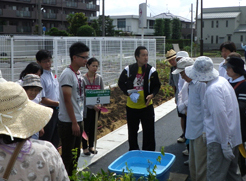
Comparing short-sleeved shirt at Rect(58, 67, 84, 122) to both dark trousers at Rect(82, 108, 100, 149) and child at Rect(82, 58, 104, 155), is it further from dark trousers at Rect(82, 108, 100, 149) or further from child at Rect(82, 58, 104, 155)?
dark trousers at Rect(82, 108, 100, 149)

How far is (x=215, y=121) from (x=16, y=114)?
2.31 meters

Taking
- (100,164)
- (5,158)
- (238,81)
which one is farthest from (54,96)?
(5,158)

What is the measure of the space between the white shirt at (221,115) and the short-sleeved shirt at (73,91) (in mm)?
1733

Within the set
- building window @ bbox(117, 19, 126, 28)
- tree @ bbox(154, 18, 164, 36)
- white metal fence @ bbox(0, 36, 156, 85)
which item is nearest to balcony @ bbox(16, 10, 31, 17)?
building window @ bbox(117, 19, 126, 28)

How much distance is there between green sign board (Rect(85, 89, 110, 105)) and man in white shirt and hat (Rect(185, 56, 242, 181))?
216cm

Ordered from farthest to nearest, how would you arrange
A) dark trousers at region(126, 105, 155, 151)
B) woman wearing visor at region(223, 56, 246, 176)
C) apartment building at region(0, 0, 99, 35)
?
1. apartment building at region(0, 0, 99, 35)
2. dark trousers at region(126, 105, 155, 151)
3. woman wearing visor at region(223, 56, 246, 176)

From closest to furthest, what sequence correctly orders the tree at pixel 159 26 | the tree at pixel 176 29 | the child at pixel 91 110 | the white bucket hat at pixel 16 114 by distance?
the white bucket hat at pixel 16 114, the child at pixel 91 110, the tree at pixel 159 26, the tree at pixel 176 29

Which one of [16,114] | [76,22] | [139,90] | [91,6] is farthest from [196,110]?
[91,6]

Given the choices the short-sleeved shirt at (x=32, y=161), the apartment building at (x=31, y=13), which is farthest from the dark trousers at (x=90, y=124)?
the apartment building at (x=31, y=13)

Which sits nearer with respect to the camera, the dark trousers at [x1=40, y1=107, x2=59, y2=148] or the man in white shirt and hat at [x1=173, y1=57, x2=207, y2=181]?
the man in white shirt and hat at [x1=173, y1=57, x2=207, y2=181]

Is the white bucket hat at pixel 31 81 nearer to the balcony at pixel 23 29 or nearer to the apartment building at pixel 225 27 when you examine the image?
the balcony at pixel 23 29

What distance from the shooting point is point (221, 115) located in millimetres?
3359

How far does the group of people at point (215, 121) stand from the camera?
3.41m

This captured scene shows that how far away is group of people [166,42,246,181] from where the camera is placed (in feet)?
11.2
